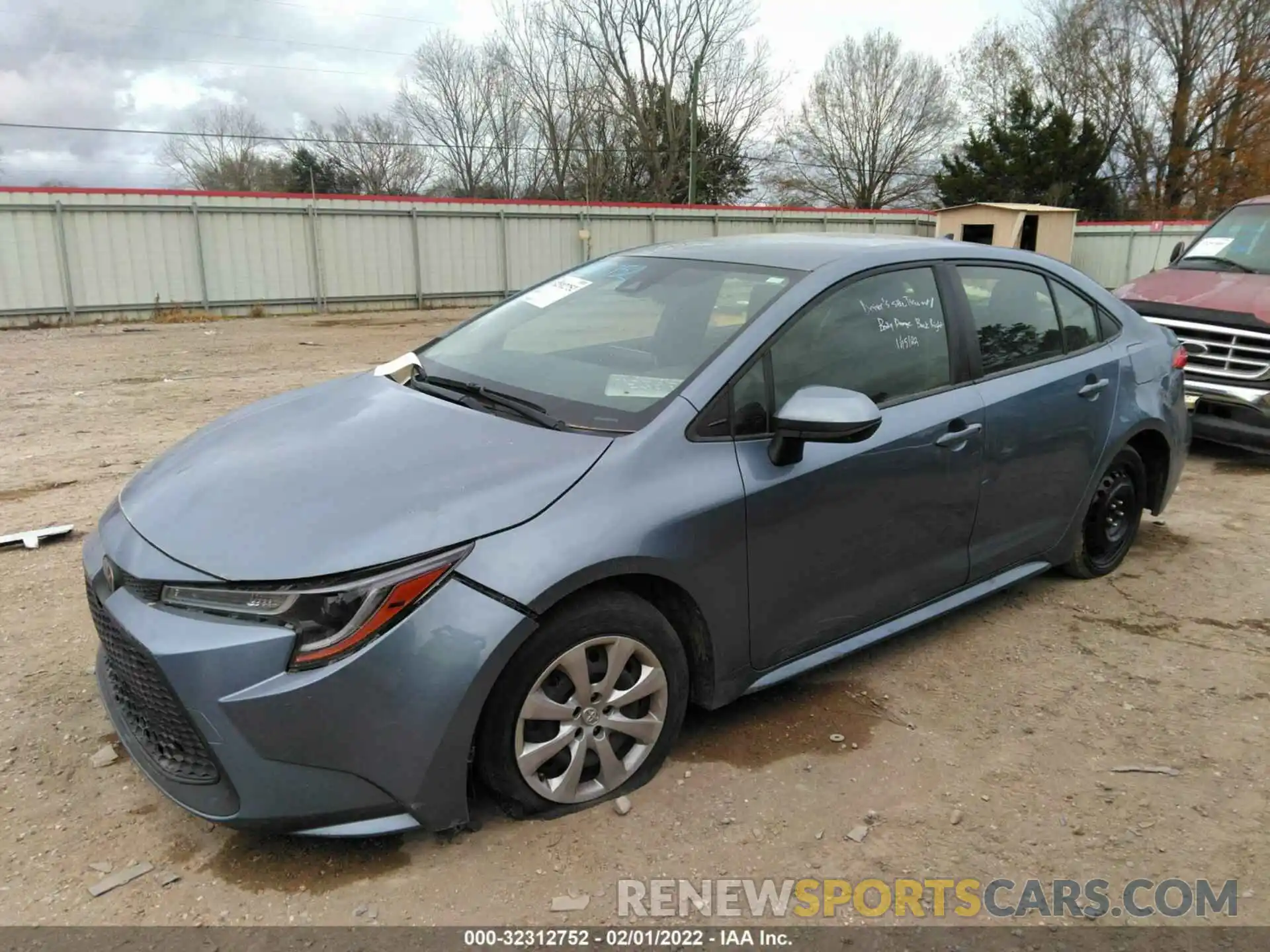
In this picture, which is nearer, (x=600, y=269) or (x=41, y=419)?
(x=600, y=269)

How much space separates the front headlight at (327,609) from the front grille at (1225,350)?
251 inches

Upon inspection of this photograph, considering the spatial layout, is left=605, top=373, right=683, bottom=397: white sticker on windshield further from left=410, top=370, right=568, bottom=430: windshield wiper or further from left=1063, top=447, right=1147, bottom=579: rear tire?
left=1063, top=447, right=1147, bottom=579: rear tire

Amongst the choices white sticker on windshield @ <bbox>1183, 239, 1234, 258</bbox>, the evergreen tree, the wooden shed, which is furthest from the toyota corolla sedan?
the evergreen tree

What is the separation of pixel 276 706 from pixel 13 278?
18257 millimetres

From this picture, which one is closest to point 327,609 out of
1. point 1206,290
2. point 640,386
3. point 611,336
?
point 640,386

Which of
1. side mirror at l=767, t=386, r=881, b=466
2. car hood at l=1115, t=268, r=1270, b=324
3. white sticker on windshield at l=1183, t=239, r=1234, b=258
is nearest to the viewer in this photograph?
side mirror at l=767, t=386, r=881, b=466

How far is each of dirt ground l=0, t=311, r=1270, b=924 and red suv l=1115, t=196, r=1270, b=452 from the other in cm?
226

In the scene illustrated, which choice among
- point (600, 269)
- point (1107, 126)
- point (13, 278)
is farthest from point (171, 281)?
point (1107, 126)

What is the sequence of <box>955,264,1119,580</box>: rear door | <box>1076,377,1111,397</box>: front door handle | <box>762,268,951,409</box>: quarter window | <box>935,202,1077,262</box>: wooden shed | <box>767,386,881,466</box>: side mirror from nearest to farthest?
1. <box>767,386,881,466</box>: side mirror
2. <box>762,268,951,409</box>: quarter window
3. <box>955,264,1119,580</box>: rear door
4. <box>1076,377,1111,397</box>: front door handle
5. <box>935,202,1077,262</box>: wooden shed

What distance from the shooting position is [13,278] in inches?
653

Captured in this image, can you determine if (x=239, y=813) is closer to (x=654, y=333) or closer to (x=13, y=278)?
(x=654, y=333)

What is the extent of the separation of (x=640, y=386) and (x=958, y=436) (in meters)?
1.27

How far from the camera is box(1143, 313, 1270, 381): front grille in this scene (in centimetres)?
641

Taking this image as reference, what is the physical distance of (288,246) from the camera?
19422mm
